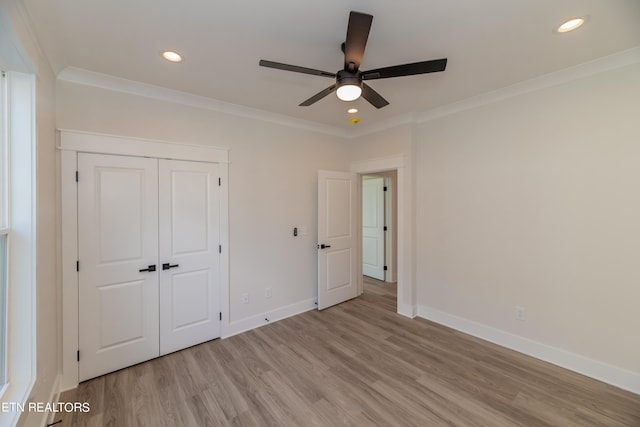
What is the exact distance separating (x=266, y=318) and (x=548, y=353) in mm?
3052

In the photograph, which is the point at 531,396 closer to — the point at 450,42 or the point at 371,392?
the point at 371,392

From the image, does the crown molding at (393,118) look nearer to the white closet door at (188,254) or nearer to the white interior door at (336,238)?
the white closet door at (188,254)

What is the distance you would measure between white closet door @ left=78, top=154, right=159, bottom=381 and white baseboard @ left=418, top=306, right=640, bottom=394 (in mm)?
3401

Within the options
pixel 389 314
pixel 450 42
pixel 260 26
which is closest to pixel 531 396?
pixel 389 314

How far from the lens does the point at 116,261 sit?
245 cm

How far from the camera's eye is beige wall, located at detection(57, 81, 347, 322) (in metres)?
2.43

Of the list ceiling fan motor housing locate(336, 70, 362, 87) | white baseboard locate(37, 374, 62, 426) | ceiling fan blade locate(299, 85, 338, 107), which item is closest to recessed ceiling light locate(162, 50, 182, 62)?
ceiling fan blade locate(299, 85, 338, 107)

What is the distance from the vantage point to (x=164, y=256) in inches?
106

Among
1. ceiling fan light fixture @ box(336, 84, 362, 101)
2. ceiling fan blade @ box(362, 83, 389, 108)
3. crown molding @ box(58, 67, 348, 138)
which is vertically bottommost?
ceiling fan light fixture @ box(336, 84, 362, 101)

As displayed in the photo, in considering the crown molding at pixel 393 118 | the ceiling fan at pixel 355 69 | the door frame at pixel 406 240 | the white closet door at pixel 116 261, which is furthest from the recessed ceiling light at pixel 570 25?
the white closet door at pixel 116 261

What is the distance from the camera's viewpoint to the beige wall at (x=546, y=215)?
2199 millimetres

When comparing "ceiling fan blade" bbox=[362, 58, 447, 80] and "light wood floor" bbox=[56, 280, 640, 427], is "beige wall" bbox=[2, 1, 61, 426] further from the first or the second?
"ceiling fan blade" bbox=[362, 58, 447, 80]

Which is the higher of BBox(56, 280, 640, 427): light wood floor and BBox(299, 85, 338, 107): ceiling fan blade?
BBox(299, 85, 338, 107): ceiling fan blade

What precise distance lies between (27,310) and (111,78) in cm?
200
